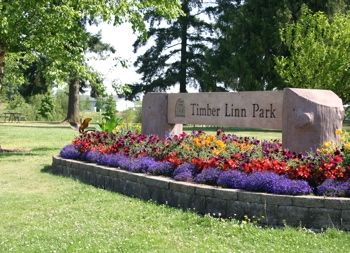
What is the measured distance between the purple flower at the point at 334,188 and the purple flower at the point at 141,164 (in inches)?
122

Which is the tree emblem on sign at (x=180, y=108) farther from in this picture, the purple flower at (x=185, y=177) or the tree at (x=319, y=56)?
the tree at (x=319, y=56)

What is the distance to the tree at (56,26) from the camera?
14625 millimetres

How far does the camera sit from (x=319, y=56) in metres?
27.4

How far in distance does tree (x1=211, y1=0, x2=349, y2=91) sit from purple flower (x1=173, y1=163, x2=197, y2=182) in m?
25.9

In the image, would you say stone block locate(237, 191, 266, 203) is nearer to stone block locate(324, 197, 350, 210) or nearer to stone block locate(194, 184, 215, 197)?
stone block locate(194, 184, 215, 197)

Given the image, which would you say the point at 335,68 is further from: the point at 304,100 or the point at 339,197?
the point at 339,197

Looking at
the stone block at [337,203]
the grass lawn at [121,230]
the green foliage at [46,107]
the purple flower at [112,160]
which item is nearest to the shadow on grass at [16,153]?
the purple flower at [112,160]

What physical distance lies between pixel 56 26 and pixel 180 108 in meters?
5.72

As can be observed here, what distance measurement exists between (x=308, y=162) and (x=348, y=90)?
2325 cm

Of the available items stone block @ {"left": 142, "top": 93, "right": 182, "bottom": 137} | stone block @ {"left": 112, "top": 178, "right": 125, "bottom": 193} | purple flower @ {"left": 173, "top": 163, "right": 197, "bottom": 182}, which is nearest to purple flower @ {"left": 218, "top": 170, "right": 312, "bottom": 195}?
purple flower @ {"left": 173, "top": 163, "right": 197, "bottom": 182}

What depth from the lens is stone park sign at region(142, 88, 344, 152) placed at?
27.4 ft

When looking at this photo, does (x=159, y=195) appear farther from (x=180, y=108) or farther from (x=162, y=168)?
(x=180, y=108)

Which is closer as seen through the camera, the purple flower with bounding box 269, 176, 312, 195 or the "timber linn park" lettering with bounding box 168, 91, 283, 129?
the purple flower with bounding box 269, 176, 312, 195

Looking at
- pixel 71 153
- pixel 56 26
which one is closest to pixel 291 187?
pixel 71 153
